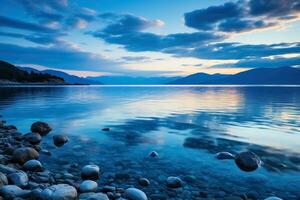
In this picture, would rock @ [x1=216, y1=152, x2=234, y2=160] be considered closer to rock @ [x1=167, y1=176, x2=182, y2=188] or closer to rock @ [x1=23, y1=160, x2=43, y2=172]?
rock @ [x1=167, y1=176, x2=182, y2=188]

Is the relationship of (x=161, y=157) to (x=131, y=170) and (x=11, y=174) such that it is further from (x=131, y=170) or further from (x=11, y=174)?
(x=11, y=174)

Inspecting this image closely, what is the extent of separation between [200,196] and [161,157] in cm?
491

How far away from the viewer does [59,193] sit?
809 centimetres

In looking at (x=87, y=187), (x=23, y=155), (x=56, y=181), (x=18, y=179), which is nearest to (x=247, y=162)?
(x=87, y=187)

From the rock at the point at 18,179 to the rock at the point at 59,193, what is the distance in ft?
5.78

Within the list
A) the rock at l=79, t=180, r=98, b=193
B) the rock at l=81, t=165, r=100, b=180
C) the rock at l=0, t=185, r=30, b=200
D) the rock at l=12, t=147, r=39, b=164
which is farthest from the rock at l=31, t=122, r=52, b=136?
the rock at l=0, t=185, r=30, b=200

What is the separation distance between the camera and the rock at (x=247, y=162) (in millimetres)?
12594

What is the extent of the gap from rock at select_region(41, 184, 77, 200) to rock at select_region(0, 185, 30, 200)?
2.46 feet

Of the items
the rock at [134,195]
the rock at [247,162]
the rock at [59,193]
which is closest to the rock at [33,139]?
the rock at [59,193]

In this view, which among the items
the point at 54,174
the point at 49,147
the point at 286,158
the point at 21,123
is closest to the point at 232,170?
the point at 286,158

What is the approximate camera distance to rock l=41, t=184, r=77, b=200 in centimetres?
797

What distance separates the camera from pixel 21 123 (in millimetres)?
26547

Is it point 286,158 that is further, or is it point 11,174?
point 286,158

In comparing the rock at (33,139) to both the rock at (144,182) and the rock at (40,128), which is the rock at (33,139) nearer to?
the rock at (40,128)
